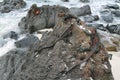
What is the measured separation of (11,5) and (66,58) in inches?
442

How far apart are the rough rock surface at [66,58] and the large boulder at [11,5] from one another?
981cm

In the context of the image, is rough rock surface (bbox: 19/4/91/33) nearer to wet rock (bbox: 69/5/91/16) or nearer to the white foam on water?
wet rock (bbox: 69/5/91/16)

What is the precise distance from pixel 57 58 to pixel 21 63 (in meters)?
0.99

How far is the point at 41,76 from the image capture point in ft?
19.2

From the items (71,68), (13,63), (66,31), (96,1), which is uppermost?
(66,31)

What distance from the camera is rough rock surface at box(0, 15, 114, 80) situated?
580 cm

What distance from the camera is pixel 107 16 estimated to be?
48.5 ft

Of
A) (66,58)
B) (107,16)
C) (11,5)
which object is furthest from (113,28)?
(66,58)

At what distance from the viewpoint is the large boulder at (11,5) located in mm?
16234

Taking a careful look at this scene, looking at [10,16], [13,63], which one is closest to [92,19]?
[10,16]

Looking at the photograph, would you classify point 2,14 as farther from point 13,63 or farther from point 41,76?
point 41,76

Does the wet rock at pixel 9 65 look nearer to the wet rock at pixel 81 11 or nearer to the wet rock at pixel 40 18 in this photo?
the wet rock at pixel 40 18

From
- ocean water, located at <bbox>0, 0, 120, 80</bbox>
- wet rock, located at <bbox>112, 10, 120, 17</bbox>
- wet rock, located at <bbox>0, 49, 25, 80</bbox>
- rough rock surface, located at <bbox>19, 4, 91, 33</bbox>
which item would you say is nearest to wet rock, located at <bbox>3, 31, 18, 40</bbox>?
ocean water, located at <bbox>0, 0, 120, 80</bbox>

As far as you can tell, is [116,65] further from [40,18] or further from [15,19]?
[15,19]
